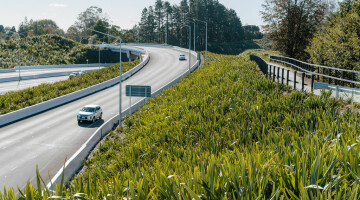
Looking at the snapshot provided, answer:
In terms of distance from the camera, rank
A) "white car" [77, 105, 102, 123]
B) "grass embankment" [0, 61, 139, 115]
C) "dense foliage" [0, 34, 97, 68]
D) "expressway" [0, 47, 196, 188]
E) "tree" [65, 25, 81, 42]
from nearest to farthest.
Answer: "expressway" [0, 47, 196, 188], "white car" [77, 105, 102, 123], "grass embankment" [0, 61, 139, 115], "dense foliage" [0, 34, 97, 68], "tree" [65, 25, 81, 42]

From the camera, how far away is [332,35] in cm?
2330

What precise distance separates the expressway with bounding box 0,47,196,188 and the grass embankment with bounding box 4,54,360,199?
3083 mm

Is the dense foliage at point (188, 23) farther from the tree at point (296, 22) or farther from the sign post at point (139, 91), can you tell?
the sign post at point (139, 91)

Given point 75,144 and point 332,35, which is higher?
point 332,35

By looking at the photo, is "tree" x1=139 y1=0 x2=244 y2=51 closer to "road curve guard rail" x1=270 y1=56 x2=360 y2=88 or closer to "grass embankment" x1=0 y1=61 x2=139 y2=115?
"grass embankment" x1=0 y1=61 x2=139 y2=115

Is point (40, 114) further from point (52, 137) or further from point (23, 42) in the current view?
point (23, 42)

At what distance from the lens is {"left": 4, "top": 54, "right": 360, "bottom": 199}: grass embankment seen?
4562mm

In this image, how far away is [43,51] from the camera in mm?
102812

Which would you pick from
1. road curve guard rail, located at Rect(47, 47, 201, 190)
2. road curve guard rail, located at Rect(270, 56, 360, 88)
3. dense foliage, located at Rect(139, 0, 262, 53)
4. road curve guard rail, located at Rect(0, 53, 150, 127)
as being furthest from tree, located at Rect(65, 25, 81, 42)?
Result: road curve guard rail, located at Rect(270, 56, 360, 88)

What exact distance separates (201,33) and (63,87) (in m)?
105

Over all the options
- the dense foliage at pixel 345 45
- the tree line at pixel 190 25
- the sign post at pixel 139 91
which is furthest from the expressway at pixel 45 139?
the tree line at pixel 190 25

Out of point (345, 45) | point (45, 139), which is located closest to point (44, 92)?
point (45, 139)

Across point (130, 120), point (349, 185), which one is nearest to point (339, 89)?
point (349, 185)

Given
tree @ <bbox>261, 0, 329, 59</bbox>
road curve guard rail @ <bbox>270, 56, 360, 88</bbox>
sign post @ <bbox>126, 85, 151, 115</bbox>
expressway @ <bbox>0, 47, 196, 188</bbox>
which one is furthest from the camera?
tree @ <bbox>261, 0, 329, 59</bbox>
